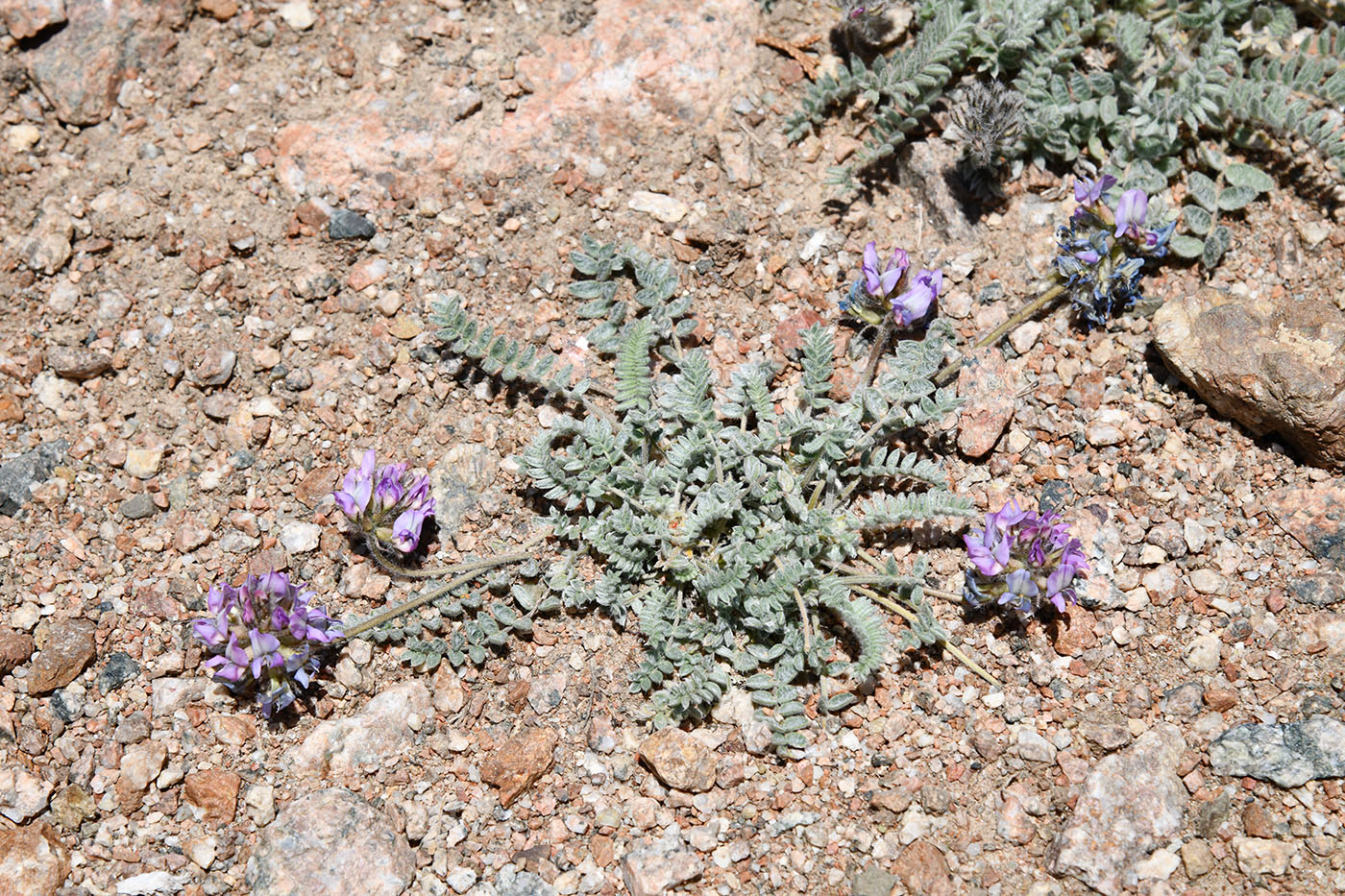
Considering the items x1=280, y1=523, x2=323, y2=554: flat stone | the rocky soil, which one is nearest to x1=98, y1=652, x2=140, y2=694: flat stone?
the rocky soil

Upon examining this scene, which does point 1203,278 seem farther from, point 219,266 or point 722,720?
point 219,266

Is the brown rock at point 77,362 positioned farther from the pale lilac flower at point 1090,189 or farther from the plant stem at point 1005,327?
the pale lilac flower at point 1090,189

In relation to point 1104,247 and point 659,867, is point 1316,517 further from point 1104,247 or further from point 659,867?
point 659,867

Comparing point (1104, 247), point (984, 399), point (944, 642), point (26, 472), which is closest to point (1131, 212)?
point (1104, 247)

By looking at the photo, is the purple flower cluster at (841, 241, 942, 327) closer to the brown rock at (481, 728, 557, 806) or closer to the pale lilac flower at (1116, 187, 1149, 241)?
the pale lilac flower at (1116, 187, 1149, 241)

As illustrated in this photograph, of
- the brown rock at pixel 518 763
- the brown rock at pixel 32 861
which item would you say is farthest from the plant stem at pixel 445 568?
the brown rock at pixel 32 861

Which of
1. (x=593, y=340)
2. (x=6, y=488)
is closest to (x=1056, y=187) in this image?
(x=593, y=340)
